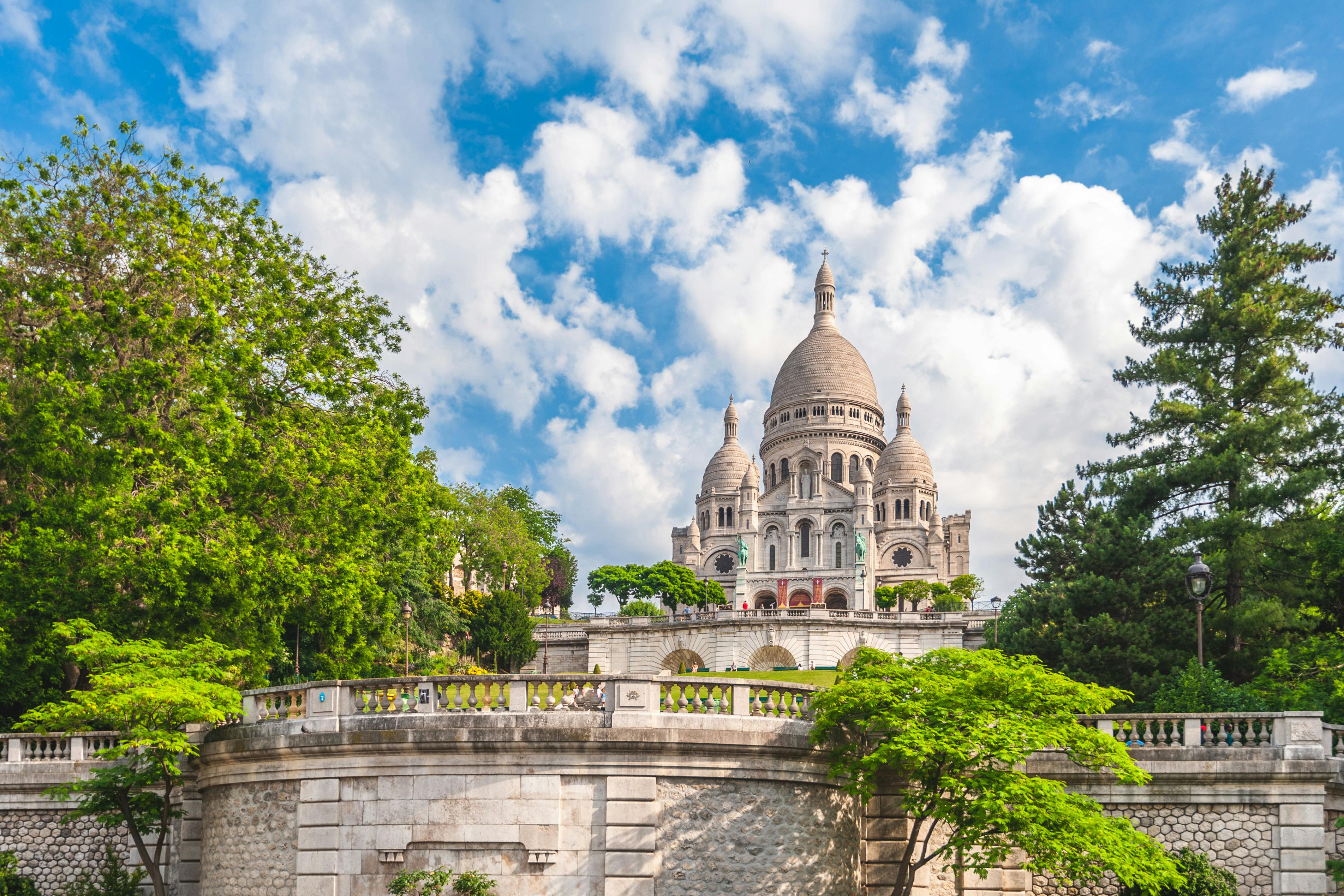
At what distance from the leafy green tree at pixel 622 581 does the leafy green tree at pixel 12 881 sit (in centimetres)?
7501

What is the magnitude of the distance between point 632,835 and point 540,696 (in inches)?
94.1

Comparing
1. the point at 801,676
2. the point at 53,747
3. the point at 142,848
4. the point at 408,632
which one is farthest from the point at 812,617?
the point at 142,848

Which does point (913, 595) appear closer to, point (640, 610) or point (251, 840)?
point (640, 610)

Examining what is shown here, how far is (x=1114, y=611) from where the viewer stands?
33.8 metres

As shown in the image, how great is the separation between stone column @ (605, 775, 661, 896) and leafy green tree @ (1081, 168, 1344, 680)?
65.5 ft

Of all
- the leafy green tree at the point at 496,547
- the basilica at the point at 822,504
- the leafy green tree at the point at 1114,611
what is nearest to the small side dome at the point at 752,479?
the basilica at the point at 822,504

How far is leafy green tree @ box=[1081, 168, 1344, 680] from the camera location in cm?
2961

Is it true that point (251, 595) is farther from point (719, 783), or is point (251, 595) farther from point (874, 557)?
point (874, 557)

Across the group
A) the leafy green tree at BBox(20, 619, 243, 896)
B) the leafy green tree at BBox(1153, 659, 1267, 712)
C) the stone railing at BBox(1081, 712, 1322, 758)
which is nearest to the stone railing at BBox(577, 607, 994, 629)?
the leafy green tree at BBox(1153, 659, 1267, 712)

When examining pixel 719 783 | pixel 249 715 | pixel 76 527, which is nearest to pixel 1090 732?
pixel 719 783

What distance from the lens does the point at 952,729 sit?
48.8 ft

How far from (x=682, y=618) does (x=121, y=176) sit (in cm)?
4491

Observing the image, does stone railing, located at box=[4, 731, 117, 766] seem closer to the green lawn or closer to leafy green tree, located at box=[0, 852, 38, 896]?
leafy green tree, located at box=[0, 852, 38, 896]

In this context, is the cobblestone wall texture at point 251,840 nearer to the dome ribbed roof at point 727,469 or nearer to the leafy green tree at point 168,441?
the leafy green tree at point 168,441
